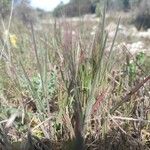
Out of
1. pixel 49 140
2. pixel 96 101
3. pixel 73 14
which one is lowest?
pixel 49 140

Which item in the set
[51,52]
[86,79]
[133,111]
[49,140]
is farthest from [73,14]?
[49,140]

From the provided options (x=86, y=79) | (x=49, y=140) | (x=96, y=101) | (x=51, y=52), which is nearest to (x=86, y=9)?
(x=51, y=52)

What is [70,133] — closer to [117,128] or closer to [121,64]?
[117,128]

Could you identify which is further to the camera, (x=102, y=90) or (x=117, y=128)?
(x=102, y=90)

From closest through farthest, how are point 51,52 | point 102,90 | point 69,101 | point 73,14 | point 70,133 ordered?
point 70,133, point 69,101, point 102,90, point 73,14, point 51,52

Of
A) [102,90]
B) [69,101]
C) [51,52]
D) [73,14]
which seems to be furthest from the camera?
[51,52]

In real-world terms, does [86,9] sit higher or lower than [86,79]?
higher

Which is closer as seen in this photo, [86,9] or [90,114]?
[90,114]

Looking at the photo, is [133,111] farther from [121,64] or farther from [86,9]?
[86,9]

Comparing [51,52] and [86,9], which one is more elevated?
[86,9]
